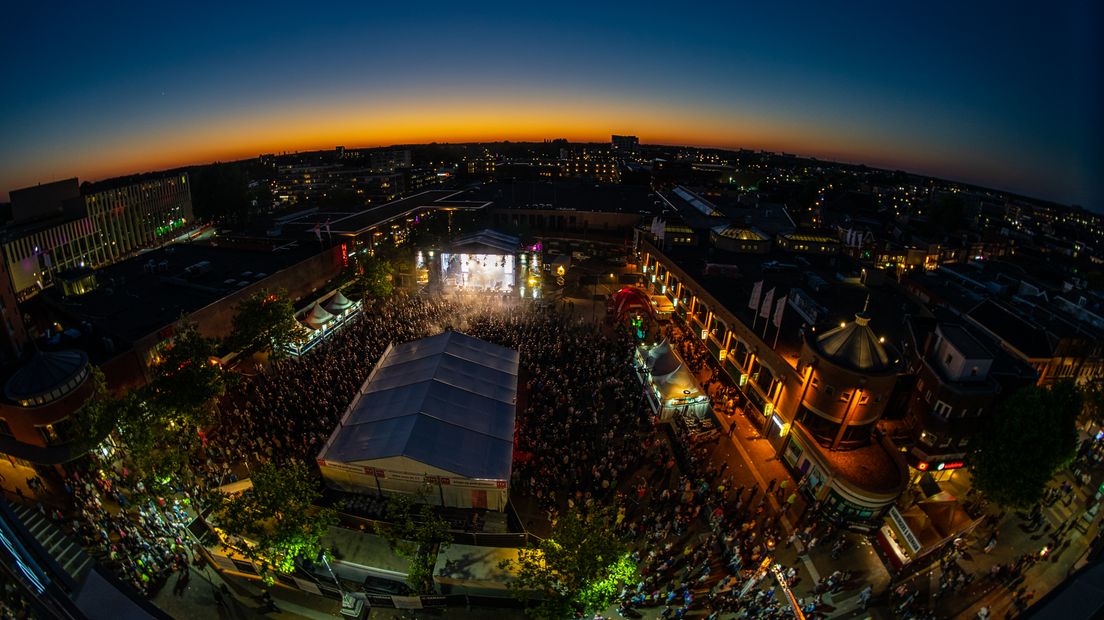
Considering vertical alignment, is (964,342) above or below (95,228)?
above

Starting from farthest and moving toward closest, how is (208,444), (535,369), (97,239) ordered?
(97,239) → (535,369) → (208,444)

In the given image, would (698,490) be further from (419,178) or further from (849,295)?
(419,178)

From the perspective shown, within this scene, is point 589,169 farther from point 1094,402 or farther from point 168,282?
point 1094,402

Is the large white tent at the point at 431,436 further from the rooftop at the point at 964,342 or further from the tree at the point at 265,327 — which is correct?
the rooftop at the point at 964,342

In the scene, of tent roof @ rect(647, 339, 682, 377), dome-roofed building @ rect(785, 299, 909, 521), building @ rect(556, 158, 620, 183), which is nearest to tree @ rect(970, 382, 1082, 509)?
dome-roofed building @ rect(785, 299, 909, 521)

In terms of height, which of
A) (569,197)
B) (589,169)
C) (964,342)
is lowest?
(964,342)

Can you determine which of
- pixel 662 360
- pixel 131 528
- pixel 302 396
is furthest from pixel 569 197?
pixel 131 528

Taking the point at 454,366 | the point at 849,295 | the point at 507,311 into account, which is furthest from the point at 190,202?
the point at 849,295
